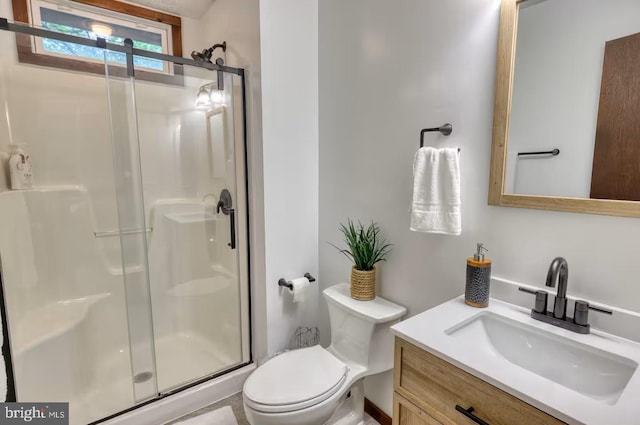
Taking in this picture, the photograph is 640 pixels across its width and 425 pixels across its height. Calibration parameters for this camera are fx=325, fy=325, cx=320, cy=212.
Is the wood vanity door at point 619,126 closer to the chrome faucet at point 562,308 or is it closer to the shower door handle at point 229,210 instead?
the chrome faucet at point 562,308

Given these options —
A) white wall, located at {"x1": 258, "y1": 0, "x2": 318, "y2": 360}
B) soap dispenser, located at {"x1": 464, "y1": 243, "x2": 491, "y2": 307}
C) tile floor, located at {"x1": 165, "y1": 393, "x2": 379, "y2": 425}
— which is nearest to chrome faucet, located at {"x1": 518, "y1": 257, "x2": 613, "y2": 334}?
soap dispenser, located at {"x1": 464, "y1": 243, "x2": 491, "y2": 307}

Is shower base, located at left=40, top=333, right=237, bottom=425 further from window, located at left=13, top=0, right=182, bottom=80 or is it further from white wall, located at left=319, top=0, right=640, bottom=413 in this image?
window, located at left=13, top=0, right=182, bottom=80

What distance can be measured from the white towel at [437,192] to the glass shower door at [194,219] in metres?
1.09

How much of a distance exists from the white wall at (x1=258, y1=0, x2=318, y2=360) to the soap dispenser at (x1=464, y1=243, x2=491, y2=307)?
1055mm

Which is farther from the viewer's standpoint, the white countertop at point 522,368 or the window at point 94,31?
the window at point 94,31

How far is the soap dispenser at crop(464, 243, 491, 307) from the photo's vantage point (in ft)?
3.75

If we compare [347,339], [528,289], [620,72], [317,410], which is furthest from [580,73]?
[317,410]

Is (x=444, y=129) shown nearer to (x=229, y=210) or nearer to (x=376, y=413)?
(x=229, y=210)

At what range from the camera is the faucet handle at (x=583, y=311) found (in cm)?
96

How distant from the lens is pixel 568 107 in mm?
1031

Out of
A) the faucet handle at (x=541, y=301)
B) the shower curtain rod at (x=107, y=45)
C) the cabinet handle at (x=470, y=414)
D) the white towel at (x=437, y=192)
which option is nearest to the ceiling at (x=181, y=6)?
the shower curtain rod at (x=107, y=45)

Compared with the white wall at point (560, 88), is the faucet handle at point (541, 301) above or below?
below
